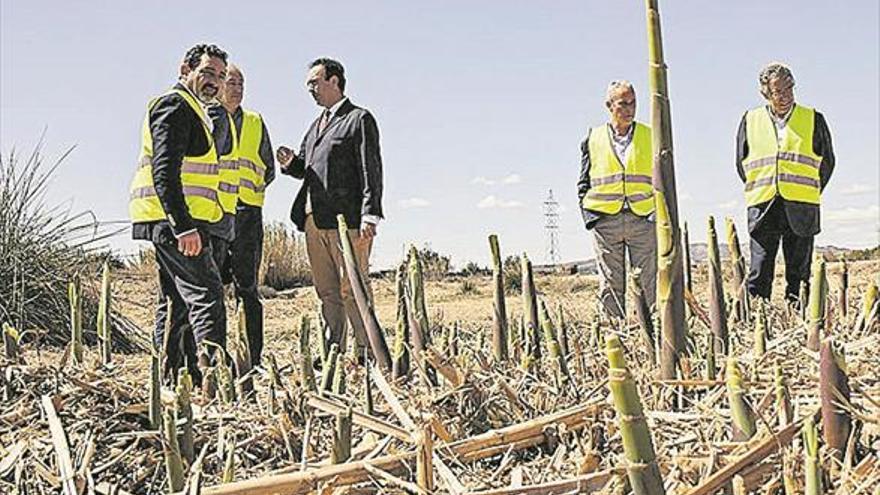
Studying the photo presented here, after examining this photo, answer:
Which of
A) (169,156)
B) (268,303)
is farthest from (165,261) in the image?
(268,303)

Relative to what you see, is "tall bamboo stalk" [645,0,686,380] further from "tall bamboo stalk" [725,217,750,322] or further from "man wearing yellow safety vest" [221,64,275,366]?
"man wearing yellow safety vest" [221,64,275,366]

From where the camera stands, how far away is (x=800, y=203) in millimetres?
6734

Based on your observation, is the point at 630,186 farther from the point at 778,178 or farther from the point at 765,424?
the point at 765,424

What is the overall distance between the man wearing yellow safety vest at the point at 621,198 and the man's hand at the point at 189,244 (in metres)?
3.04

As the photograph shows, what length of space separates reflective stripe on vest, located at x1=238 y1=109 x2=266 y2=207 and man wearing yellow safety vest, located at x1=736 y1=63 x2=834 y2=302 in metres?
3.27

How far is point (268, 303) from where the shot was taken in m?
14.6

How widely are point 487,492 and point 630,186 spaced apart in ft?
16.8

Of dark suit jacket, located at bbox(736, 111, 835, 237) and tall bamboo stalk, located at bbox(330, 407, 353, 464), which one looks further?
dark suit jacket, located at bbox(736, 111, 835, 237)

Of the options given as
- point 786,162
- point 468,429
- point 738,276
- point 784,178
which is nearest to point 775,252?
point 784,178

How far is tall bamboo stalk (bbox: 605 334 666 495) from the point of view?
1.37 metres

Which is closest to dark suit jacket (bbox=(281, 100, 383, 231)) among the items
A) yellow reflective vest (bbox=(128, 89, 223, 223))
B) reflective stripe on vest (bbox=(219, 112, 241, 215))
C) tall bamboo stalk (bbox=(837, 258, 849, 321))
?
reflective stripe on vest (bbox=(219, 112, 241, 215))

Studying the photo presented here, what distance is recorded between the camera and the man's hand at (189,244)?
4.70 metres

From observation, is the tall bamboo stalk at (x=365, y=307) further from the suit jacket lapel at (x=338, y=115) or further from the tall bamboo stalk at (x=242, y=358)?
the suit jacket lapel at (x=338, y=115)

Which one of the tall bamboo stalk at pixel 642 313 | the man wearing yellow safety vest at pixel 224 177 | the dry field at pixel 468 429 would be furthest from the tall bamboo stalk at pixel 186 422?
the man wearing yellow safety vest at pixel 224 177
